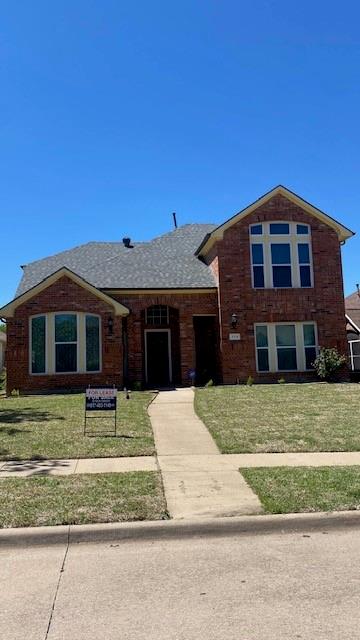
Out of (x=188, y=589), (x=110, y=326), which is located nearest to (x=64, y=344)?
(x=110, y=326)

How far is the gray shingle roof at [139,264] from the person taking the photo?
877 inches

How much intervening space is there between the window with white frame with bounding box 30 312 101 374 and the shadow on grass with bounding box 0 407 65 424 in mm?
5148

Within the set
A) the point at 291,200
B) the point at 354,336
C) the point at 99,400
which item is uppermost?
the point at 291,200

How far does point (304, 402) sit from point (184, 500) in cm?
905

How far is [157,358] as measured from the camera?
22859 millimetres

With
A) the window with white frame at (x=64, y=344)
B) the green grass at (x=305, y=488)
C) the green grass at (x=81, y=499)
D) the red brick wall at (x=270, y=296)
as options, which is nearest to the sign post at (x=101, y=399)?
the green grass at (x=81, y=499)

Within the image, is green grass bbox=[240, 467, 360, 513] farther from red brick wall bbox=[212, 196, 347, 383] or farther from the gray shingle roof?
the gray shingle roof

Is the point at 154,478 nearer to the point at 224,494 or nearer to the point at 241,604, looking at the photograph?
the point at 224,494

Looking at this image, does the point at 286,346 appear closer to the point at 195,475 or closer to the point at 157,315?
the point at 157,315

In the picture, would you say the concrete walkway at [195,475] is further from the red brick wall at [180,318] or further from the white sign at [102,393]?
the red brick wall at [180,318]

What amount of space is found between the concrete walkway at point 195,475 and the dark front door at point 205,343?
10119mm

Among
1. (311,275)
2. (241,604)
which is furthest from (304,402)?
(241,604)

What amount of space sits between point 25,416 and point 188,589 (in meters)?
9.89

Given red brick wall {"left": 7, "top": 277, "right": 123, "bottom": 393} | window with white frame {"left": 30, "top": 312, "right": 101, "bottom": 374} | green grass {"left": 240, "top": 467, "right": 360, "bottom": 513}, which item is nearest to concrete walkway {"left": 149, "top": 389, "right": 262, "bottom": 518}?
green grass {"left": 240, "top": 467, "right": 360, "bottom": 513}
